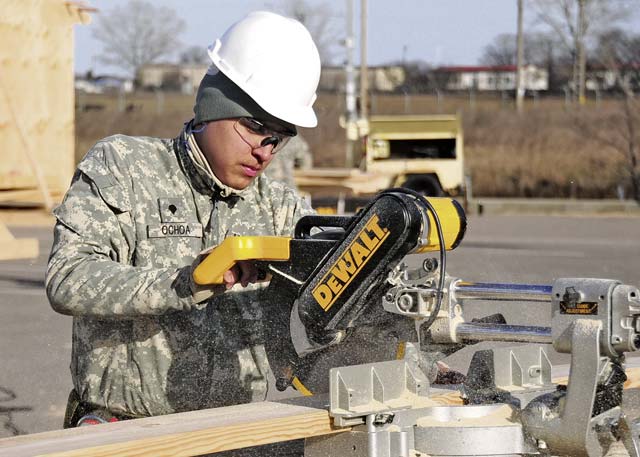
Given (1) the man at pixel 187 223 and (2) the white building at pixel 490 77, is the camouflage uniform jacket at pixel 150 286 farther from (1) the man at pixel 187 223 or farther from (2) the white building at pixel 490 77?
(2) the white building at pixel 490 77

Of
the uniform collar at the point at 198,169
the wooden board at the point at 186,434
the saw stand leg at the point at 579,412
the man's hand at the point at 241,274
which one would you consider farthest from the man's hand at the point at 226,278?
the saw stand leg at the point at 579,412

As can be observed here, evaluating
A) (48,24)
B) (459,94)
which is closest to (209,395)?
(48,24)

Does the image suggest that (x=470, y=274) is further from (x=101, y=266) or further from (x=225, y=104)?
(x=101, y=266)

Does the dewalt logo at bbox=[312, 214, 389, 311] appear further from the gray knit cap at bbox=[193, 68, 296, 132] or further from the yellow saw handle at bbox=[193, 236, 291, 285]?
the gray knit cap at bbox=[193, 68, 296, 132]

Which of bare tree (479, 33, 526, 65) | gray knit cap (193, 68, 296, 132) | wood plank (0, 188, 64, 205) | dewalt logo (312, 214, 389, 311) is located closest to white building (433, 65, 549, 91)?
bare tree (479, 33, 526, 65)

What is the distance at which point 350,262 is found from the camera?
292 cm

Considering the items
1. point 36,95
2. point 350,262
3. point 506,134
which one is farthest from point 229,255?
point 506,134

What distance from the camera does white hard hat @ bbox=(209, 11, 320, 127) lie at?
136 inches

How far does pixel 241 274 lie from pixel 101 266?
40 cm

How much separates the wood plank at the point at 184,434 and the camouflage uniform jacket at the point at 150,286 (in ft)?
1.04

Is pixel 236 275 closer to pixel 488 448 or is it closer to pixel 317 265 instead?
pixel 317 265

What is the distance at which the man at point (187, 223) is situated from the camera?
3307mm

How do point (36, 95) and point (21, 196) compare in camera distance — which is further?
point (36, 95)

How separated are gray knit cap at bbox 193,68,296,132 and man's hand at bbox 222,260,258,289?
56cm
